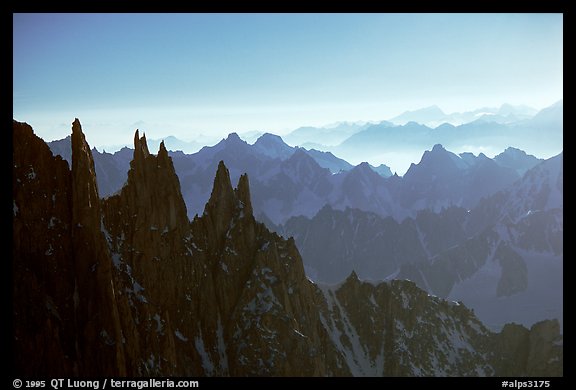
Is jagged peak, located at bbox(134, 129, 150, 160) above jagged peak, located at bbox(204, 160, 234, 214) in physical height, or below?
above

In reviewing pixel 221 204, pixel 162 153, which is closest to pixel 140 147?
pixel 162 153

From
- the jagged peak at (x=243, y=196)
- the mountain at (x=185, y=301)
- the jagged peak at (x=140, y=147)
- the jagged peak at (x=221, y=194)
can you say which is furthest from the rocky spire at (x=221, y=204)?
the jagged peak at (x=140, y=147)

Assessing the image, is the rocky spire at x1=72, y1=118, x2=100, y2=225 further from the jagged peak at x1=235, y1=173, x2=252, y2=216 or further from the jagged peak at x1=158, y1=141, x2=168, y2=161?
the jagged peak at x1=235, y1=173, x2=252, y2=216

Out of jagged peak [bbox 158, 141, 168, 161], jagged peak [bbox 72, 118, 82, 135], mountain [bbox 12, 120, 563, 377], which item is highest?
jagged peak [bbox 72, 118, 82, 135]

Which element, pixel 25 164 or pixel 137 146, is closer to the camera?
pixel 25 164

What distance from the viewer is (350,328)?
9062 centimetres

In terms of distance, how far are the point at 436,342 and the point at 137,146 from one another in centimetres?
6794

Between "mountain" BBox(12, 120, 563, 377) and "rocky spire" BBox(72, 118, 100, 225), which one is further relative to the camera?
"rocky spire" BBox(72, 118, 100, 225)

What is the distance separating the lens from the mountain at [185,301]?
3872cm

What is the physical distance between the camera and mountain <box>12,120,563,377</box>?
38719 millimetres

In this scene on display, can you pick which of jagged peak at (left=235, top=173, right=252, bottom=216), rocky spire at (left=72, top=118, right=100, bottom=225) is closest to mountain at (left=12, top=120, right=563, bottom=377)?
rocky spire at (left=72, top=118, right=100, bottom=225)
